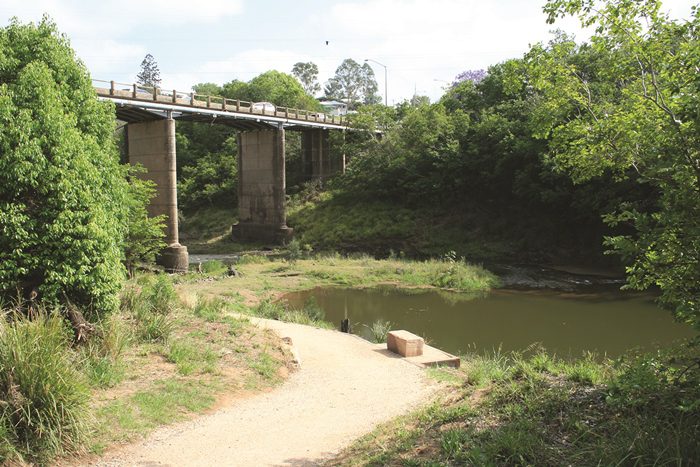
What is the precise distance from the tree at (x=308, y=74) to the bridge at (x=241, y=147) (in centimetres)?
7177

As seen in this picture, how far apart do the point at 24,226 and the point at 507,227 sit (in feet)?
116

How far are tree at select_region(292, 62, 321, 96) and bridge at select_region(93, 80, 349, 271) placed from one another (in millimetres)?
71769

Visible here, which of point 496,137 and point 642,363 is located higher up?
point 496,137

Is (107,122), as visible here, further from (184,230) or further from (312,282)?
(184,230)

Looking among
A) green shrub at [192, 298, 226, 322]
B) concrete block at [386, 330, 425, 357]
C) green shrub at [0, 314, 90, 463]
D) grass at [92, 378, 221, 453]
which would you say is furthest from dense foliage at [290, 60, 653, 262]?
green shrub at [0, 314, 90, 463]

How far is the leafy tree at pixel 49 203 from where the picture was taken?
7.62 metres

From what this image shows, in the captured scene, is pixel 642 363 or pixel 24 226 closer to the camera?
pixel 642 363

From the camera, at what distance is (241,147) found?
46.3 meters

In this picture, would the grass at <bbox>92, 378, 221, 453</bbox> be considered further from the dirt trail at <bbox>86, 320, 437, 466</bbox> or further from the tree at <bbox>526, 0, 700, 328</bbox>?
the tree at <bbox>526, 0, 700, 328</bbox>

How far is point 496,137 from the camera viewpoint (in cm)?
3859

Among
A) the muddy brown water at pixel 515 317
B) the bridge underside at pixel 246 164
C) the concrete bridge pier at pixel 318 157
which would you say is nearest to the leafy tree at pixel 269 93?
the concrete bridge pier at pixel 318 157

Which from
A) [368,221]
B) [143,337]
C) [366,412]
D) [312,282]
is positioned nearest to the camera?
[366,412]

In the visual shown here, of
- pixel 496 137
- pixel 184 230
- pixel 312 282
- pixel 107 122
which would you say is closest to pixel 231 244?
pixel 184 230

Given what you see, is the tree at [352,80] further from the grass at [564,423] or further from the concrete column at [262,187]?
the grass at [564,423]
